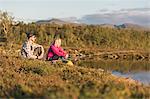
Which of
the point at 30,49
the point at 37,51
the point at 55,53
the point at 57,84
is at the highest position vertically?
the point at 57,84

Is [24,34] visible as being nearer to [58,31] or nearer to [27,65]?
[58,31]

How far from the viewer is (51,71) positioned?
59.8 feet

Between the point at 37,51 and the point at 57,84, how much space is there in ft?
36.0

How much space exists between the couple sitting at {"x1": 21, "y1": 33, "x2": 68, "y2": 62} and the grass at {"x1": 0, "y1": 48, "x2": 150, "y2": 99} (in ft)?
9.38

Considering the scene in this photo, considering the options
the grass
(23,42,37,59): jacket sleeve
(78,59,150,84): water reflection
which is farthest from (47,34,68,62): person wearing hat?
(78,59,150,84): water reflection

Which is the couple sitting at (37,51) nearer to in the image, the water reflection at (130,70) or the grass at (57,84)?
the grass at (57,84)

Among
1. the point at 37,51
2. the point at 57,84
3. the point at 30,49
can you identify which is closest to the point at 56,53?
the point at 37,51

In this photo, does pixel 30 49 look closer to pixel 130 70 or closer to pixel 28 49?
pixel 28 49

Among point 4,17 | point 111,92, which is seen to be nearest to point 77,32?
point 4,17

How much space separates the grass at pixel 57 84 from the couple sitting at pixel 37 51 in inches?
113

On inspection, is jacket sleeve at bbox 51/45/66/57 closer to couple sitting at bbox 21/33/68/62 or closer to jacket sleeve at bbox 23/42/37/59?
couple sitting at bbox 21/33/68/62

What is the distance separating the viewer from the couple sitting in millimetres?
23516

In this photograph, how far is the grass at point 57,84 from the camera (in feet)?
30.0

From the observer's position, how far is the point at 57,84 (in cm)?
1319
